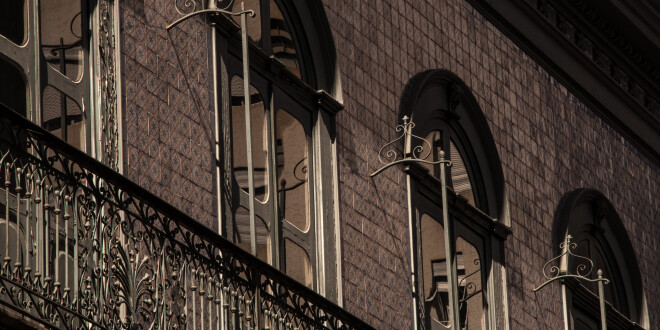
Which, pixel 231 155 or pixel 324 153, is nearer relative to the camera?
pixel 231 155

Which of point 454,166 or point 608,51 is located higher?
point 608,51

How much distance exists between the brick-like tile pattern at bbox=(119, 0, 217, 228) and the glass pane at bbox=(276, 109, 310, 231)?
101 cm

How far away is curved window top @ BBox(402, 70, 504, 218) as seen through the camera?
14945 mm

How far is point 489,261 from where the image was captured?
15477 mm

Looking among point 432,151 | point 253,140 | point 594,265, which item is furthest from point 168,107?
point 594,265

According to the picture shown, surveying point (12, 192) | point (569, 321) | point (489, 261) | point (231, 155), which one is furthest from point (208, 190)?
point (569, 321)

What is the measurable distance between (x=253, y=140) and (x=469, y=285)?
3306 millimetres

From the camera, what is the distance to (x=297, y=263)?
12844 mm

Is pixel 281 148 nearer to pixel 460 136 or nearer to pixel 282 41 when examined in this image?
pixel 282 41

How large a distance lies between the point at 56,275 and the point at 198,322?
5.89 feet

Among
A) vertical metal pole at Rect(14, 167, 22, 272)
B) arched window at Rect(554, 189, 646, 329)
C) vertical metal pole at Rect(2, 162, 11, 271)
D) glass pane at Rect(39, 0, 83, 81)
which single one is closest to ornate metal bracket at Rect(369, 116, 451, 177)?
arched window at Rect(554, 189, 646, 329)

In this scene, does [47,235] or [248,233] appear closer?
[47,235]

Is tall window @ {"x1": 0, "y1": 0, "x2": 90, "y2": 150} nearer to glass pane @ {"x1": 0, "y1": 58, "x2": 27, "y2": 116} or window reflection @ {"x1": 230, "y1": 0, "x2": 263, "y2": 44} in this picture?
glass pane @ {"x1": 0, "y1": 58, "x2": 27, "y2": 116}

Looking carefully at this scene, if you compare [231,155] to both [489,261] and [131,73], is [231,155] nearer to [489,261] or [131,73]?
[131,73]
